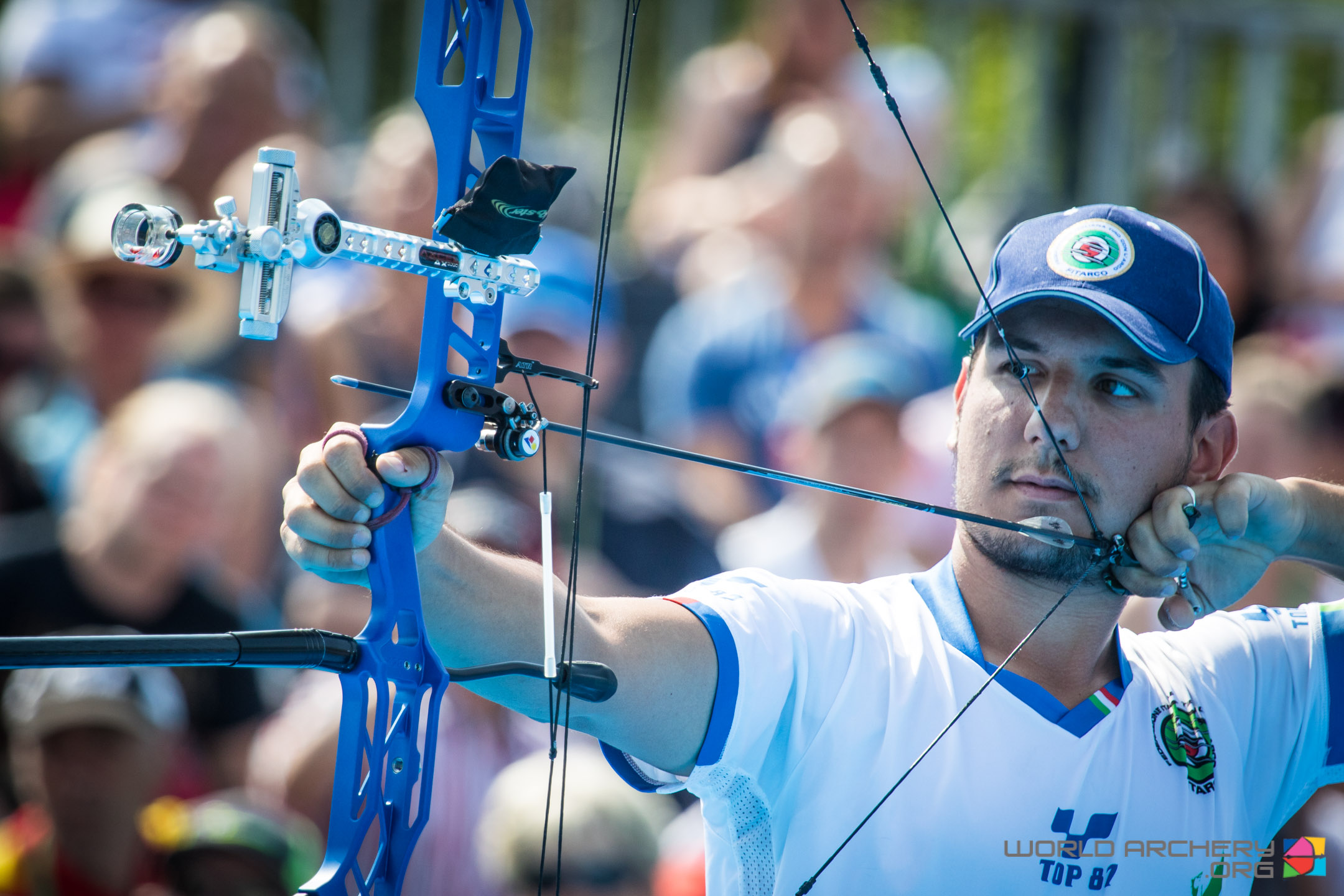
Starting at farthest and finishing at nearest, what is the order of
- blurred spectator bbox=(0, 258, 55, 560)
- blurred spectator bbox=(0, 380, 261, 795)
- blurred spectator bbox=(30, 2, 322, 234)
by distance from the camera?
blurred spectator bbox=(30, 2, 322, 234), blurred spectator bbox=(0, 258, 55, 560), blurred spectator bbox=(0, 380, 261, 795)

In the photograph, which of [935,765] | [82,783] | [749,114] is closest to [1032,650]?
[935,765]

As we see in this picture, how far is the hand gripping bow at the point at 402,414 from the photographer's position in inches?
61.5

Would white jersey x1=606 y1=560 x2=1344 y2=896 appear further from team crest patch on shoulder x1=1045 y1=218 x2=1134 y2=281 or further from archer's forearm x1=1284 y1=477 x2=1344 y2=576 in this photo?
team crest patch on shoulder x1=1045 y1=218 x2=1134 y2=281

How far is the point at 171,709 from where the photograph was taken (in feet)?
11.8

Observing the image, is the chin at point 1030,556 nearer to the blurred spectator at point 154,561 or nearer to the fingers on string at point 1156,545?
the fingers on string at point 1156,545

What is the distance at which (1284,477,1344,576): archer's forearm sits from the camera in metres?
2.44

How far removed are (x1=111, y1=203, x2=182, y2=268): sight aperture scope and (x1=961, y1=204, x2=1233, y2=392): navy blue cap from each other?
1.37 meters

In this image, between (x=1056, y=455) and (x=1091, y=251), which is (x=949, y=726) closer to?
(x=1056, y=455)

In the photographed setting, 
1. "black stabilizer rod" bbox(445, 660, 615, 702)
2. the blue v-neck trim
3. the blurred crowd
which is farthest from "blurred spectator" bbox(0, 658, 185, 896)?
the blue v-neck trim

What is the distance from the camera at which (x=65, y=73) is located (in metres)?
5.46

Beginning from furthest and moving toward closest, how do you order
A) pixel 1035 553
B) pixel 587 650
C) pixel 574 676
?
pixel 1035 553 → pixel 587 650 → pixel 574 676

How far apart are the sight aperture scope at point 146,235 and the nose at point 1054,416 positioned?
134 cm

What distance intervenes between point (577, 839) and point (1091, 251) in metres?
1.79

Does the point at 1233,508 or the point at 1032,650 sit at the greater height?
the point at 1233,508
